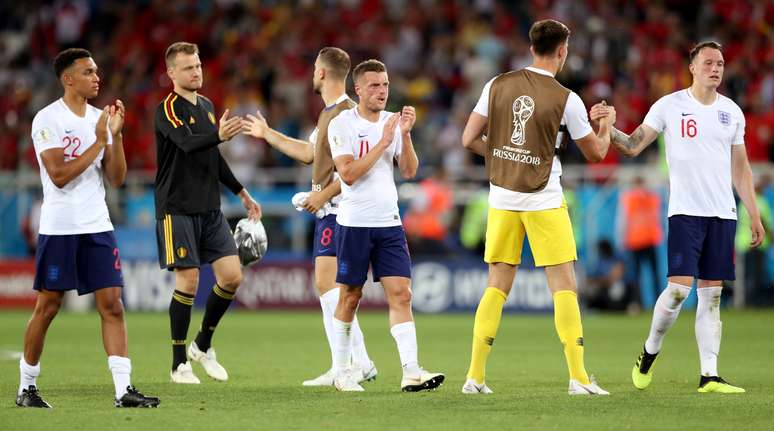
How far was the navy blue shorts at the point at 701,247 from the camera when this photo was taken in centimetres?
967

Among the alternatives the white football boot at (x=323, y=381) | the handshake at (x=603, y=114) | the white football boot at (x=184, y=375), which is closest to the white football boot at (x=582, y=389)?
the handshake at (x=603, y=114)

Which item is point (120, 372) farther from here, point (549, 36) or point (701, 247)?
point (701, 247)

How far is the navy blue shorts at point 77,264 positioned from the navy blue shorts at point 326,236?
2.20 m

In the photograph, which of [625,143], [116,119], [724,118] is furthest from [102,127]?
[724,118]

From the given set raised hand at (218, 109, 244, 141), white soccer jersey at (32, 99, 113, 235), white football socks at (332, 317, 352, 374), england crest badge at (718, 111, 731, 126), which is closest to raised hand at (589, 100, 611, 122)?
england crest badge at (718, 111, 731, 126)

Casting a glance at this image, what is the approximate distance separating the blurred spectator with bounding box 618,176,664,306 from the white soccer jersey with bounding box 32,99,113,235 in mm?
12652

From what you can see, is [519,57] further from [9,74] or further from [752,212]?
[752,212]

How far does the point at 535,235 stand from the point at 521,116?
2.82 feet

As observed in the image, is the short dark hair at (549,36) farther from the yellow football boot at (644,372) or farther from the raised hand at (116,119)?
the raised hand at (116,119)

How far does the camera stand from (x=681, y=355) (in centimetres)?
1295

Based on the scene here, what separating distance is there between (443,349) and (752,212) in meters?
4.98

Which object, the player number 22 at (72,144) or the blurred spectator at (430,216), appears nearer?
the player number 22 at (72,144)

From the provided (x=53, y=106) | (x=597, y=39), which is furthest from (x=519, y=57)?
(x=53, y=106)

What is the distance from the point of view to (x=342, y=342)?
974 cm
